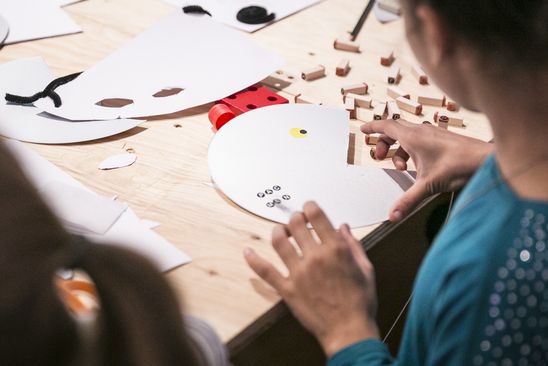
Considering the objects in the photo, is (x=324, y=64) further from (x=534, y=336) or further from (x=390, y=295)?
(x=534, y=336)

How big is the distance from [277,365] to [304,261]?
291 millimetres

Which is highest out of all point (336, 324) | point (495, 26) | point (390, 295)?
point (495, 26)

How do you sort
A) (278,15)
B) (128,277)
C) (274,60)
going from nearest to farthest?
1. (128,277)
2. (274,60)
3. (278,15)

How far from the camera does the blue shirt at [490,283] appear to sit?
2.10 ft

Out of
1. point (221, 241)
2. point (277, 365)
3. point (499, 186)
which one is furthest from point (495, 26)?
point (277, 365)

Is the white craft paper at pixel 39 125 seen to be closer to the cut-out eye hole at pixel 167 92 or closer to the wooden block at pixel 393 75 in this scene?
the cut-out eye hole at pixel 167 92

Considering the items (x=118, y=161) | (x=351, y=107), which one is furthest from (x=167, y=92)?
(x=351, y=107)

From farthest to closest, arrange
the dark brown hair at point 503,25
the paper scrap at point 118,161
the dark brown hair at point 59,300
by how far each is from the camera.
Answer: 1. the paper scrap at point 118,161
2. the dark brown hair at point 503,25
3. the dark brown hair at point 59,300

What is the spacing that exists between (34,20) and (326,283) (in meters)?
0.81

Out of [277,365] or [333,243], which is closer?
[333,243]

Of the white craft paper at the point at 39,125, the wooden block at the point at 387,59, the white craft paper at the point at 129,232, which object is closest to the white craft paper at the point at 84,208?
the white craft paper at the point at 129,232

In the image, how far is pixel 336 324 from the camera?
2.48 feet

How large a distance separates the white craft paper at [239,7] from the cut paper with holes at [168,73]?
73mm

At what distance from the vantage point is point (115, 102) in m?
1.07
